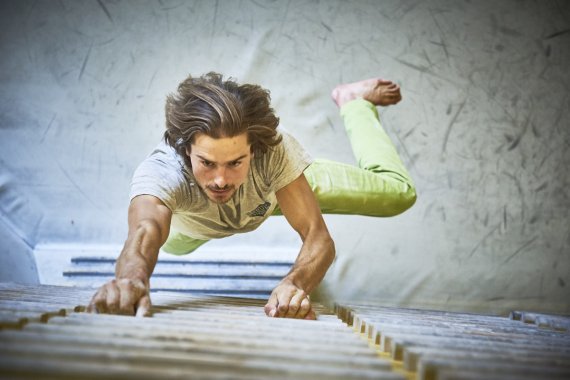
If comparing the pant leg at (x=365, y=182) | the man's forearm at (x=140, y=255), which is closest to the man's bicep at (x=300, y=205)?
the pant leg at (x=365, y=182)

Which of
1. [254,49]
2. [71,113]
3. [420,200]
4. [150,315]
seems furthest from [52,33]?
[150,315]

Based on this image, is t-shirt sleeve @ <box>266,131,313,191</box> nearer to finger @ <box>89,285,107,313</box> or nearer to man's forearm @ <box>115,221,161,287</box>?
man's forearm @ <box>115,221,161,287</box>

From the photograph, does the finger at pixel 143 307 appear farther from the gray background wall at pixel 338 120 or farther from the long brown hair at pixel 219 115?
the gray background wall at pixel 338 120

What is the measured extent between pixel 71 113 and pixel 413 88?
2206mm

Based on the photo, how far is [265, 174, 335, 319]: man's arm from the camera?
1631 mm

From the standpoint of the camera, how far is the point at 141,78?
362cm

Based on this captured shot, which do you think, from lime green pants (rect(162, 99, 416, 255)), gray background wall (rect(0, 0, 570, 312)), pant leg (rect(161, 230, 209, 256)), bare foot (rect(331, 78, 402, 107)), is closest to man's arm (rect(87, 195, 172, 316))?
lime green pants (rect(162, 99, 416, 255))

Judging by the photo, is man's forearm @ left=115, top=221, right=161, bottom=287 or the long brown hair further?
the long brown hair

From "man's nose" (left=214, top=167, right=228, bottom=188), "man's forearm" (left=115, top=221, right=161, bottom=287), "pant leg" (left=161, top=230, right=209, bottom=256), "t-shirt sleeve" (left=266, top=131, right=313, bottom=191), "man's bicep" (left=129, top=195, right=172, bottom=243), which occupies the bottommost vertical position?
"man's forearm" (left=115, top=221, right=161, bottom=287)

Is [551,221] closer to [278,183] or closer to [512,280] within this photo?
[512,280]

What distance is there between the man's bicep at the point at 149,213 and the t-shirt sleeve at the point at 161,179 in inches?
0.7

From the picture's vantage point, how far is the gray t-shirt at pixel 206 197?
190cm

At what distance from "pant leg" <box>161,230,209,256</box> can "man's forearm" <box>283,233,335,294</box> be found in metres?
0.97

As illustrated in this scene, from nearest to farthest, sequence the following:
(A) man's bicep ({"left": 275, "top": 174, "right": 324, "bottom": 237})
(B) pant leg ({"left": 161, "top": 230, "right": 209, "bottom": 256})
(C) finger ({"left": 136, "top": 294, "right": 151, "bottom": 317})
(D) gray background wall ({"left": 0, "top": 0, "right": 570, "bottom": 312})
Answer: (C) finger ({"left": 136, "top": 294, "right": 151, "bottom": 317}), (A) man's bicep ({"left": 275, "top": 174, "right": 324, "bottom": 237}), (B) pant leg ({"left": 161, "top": 230, "right": 209, "bottom": 256}), (D) gray background wall ({"left": 0, "top": 0, "right": 570, "bottom": 312})
